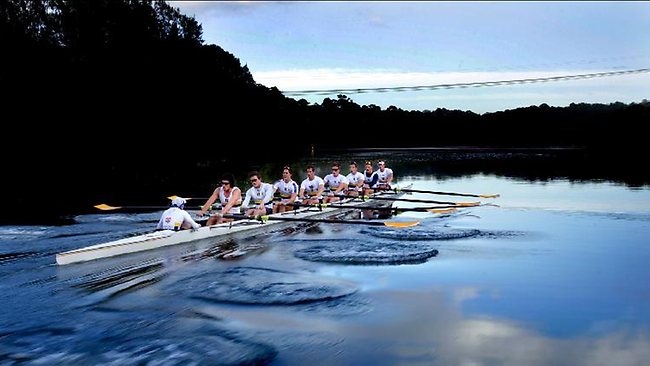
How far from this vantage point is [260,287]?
39.6ft

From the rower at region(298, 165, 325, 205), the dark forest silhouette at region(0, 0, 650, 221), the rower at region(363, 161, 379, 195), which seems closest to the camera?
the rower at region(298, 165, 325, 205)

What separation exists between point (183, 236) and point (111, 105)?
37.9 meters

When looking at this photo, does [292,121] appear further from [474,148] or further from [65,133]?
[65,133]

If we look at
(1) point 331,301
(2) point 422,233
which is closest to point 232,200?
(2) point 422,233

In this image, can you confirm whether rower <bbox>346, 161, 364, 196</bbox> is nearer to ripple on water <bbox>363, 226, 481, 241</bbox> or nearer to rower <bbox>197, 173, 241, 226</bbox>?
ripple on water <bbox>363, 226, 481, 241</bbox>


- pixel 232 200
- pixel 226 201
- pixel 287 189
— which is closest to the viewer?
pixel 232 200

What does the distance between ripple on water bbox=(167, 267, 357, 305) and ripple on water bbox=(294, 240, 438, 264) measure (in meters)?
1.95

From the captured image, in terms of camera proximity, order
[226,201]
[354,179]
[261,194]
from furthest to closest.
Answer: [354,179] → [261,194] → [226,201]

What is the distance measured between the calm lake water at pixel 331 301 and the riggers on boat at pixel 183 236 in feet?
0.74

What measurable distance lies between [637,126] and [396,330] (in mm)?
110525

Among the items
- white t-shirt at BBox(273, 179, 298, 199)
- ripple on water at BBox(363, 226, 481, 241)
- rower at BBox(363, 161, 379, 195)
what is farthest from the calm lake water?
rower at BBox(363, 161, 379, 195)

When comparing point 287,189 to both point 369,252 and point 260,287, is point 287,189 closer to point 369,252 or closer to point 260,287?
point 369,252

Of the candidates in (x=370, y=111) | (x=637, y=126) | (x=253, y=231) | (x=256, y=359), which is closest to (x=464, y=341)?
(x=256, y=359)

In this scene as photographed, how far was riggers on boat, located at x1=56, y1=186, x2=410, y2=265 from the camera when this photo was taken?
42.4 feet
